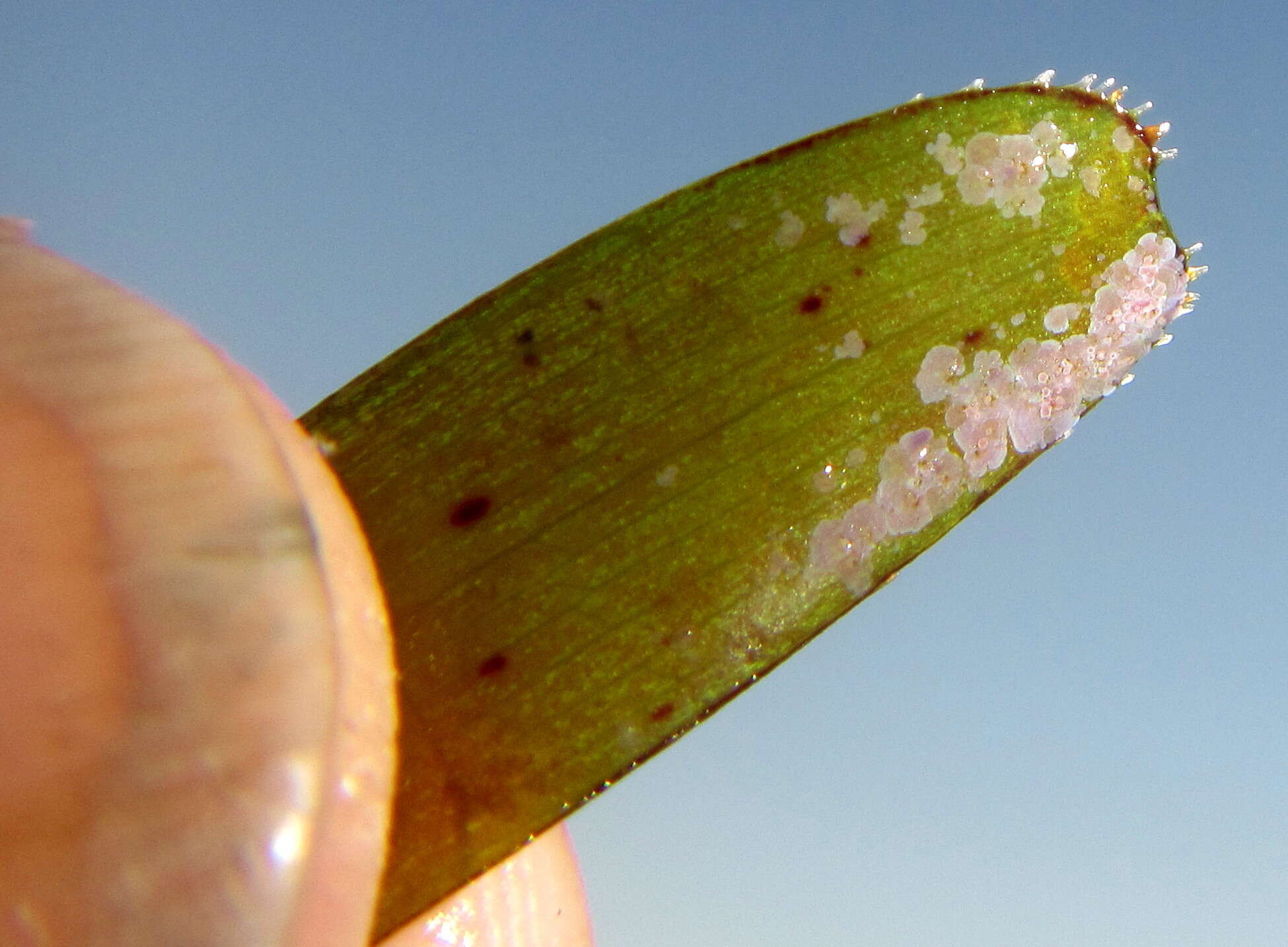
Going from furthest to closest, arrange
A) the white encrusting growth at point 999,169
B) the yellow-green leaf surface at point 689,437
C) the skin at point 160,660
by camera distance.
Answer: the white encrusting growth at point 999,169
the yellow-green leaf surface at point 689,437
the skin at point 160,660

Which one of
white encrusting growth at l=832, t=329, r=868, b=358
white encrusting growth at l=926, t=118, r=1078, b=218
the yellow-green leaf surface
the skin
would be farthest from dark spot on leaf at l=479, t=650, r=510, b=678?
white encrusting growth at l=926, t=118, r=1078, b=218

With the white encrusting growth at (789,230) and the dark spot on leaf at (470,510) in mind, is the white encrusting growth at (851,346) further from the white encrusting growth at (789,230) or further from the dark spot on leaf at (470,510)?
the dark spot on leaf at (470,510)

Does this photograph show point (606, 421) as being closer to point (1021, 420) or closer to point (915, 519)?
point (915, 519)

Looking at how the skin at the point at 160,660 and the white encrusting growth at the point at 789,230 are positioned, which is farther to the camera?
the white encrusting growth at the point at 789,230

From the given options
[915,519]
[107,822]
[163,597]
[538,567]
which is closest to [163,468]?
[163,597]

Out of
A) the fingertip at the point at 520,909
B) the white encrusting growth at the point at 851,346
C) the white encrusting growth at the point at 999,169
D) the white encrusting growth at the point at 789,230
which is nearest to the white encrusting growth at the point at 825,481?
the white encrusting growth at the point at 851,346

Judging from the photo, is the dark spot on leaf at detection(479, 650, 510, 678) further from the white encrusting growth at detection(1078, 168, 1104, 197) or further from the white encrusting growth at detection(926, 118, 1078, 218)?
the white encrusting growth at detection(1078, 168, 1104, 197)
